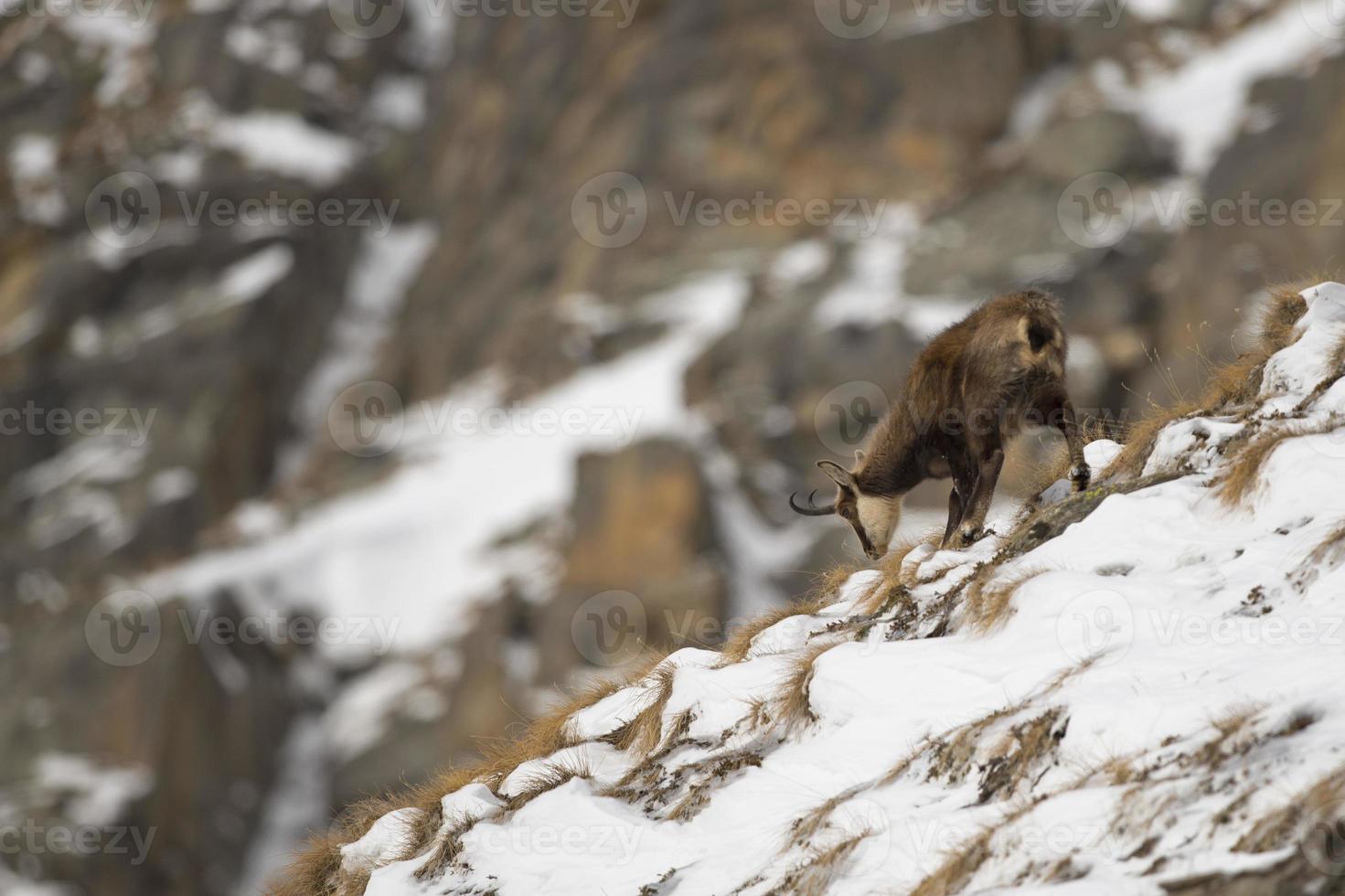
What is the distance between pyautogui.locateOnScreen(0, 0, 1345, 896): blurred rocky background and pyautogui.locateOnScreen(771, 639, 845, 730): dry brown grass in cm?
1854

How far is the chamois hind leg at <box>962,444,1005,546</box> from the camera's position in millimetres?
9781

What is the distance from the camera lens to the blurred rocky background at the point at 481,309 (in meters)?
41.5

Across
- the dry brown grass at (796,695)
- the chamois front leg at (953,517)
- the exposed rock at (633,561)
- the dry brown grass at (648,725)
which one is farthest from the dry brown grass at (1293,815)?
the exposed rock at (633,561)

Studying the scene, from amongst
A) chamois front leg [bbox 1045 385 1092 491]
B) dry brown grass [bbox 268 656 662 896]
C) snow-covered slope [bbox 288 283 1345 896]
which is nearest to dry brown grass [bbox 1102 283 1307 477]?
snow-covered slope [bbox 288 283 1345 896]

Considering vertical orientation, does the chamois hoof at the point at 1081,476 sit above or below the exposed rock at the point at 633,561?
above

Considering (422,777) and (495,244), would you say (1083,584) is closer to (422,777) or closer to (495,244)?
(422,777)

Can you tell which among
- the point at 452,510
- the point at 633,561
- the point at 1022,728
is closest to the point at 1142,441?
the point at 1022,728

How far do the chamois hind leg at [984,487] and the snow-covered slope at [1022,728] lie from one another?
15.4 inches

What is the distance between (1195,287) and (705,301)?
2174 cm

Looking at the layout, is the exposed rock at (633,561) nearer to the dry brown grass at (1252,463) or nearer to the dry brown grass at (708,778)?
the dry brown grass at (708,778)

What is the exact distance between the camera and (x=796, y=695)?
7.83 m

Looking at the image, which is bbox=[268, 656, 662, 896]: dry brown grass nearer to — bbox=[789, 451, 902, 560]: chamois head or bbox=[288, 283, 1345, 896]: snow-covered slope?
bbox=[288, 283, 1345, 896]: snow-covered slope

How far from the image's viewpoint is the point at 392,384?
69.2 meters

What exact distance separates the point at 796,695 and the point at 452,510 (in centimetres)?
4656
